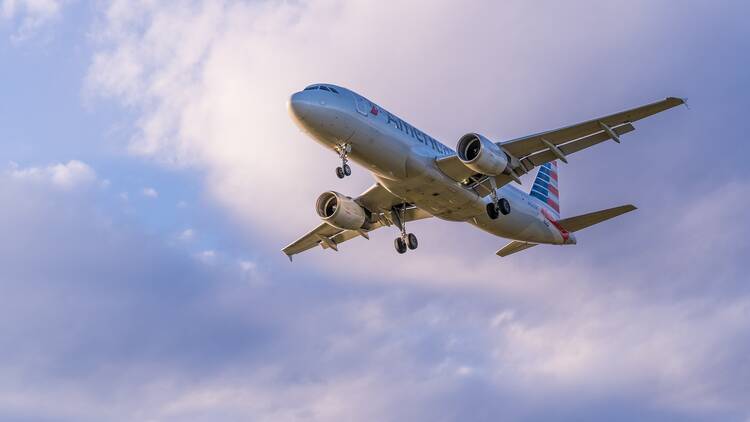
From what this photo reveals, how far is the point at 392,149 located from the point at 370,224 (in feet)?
30.9

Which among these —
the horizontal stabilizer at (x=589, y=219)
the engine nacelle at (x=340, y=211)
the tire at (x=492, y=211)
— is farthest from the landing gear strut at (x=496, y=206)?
the engine nacelle at (x=340, y=211)

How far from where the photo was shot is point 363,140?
45.0 m

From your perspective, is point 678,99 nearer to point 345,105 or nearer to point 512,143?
point 512,143

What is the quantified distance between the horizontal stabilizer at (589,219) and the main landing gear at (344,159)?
16.1 m

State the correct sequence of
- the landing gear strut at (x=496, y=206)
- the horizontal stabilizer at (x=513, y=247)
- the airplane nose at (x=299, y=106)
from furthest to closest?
the horizontal stabilizer at (x=513, y=247) < the landing gear strut at (x=496, y=206) < the airplane nose at (x=299, y=106)

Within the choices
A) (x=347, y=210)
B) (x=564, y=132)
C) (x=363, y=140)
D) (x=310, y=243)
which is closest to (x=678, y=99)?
(x=564, y=132)

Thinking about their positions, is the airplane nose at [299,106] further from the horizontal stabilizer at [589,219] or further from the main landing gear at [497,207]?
the horizontal stabilizer at [589,219]

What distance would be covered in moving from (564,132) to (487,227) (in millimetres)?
8208

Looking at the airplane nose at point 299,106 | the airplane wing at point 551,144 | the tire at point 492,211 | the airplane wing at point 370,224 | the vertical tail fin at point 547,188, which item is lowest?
the tire at point 492,211

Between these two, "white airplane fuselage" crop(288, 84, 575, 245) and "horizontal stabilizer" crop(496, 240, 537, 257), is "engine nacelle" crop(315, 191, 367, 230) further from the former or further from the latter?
"horizontal stabilizer" crop(496, 240, 537, 257)

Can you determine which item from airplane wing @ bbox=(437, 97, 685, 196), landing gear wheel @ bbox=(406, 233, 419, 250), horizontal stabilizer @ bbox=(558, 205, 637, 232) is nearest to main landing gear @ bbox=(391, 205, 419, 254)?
landing gear wheel @ bbox=(406, 233, 419, 250)

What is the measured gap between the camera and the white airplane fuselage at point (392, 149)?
4397cm

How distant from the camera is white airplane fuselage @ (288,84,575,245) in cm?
4397

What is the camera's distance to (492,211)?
4969 cm
